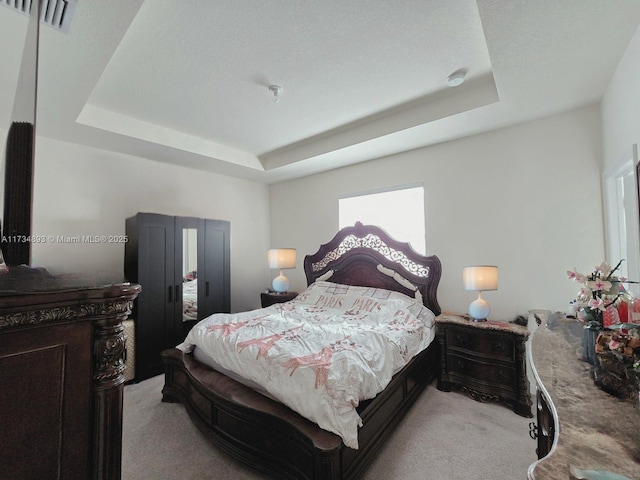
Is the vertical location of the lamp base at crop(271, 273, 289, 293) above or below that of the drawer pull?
above

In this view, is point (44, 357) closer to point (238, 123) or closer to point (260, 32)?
point (260, 32)

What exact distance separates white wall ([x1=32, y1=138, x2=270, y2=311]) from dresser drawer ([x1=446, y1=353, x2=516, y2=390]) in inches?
119

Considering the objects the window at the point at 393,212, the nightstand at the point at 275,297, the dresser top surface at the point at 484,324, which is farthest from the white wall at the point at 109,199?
the dresser top surface at the point at 484,324

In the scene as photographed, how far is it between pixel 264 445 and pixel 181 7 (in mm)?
2573

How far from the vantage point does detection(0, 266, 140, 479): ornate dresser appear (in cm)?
45

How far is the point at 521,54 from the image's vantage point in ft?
5.66

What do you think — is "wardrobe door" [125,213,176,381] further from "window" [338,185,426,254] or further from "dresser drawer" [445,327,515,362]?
"dresser drawer" [445,327,515,362]

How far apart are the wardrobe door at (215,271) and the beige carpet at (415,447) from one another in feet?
4.27

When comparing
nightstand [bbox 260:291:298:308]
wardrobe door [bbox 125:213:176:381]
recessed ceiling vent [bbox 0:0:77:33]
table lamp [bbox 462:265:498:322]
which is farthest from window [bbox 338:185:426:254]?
recessed ceiling vent [bbox 0:0:77:33]

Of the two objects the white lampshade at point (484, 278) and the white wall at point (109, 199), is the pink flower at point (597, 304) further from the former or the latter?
the white wall at point (109, 199)

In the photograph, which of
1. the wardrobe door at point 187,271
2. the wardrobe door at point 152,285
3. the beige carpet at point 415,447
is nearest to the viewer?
the beige carpet at point 415,447

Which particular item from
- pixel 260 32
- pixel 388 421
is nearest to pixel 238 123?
pixel 260 32

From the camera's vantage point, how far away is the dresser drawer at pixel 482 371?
7.71 ft

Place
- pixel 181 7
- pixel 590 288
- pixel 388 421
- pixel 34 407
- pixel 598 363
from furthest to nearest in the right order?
pixel 388 421 → pixel 181 7 → pixel 590 288 → pixel 598 363 → pixel 34 407
